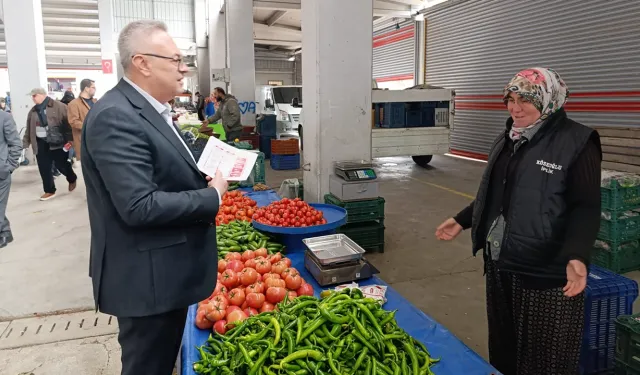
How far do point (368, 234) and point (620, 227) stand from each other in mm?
2602

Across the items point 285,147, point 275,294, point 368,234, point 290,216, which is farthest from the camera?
point 285,147

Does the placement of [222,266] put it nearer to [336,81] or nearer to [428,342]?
[428,342]

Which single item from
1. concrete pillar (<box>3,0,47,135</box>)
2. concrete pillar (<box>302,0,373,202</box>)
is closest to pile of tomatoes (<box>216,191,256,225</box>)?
concrete pillar (<box>302,0,373,202</box>)

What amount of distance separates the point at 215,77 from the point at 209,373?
466 inches

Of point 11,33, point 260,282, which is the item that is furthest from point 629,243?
point 11,33

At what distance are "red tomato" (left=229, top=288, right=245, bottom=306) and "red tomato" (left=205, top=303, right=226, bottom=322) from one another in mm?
114

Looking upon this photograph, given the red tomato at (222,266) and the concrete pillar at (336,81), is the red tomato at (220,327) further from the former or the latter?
the concrete pillar at (336,81)

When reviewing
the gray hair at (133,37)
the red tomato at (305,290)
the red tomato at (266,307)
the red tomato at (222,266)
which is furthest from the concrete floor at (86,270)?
the gray hair at (133,37)

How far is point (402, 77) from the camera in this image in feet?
50.6

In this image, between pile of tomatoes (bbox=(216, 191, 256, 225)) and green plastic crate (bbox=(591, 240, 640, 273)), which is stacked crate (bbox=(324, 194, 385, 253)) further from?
green plastic crate (bbox=(591, 240, 640, 273))

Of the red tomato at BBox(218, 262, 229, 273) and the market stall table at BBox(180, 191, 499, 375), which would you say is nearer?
the market stall table at BBox(180, 191, 499, 375)

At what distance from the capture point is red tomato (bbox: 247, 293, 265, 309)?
2594mm

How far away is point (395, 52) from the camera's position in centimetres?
1584

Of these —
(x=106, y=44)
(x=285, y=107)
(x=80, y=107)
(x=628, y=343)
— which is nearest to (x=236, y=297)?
(x=628, y=343)
